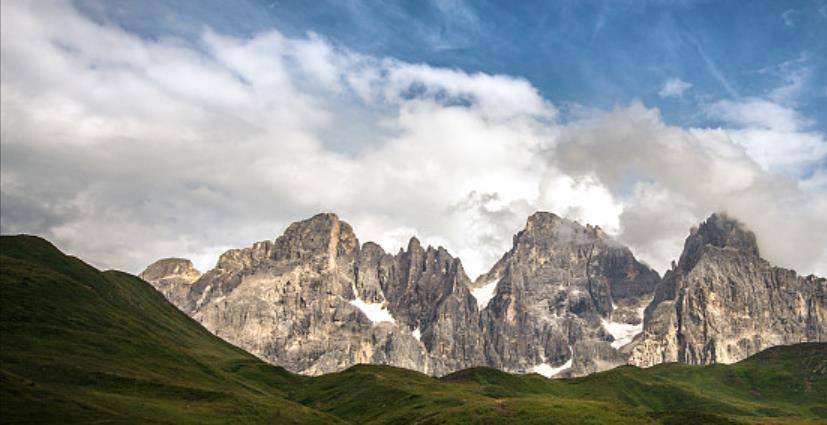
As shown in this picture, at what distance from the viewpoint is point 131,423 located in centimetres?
19850

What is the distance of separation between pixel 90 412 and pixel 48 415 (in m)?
13.6

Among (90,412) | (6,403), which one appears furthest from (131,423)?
(6,403)

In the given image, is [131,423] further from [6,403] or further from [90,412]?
[6,403]

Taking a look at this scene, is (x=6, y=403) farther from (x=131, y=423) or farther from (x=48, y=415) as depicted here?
(x=131, y=423)

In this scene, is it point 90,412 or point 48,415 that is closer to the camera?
point 48,415

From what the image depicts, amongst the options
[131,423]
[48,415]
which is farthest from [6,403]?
[131,423]

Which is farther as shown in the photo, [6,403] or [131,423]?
[131,423]

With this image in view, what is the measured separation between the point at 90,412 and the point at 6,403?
70.4 feet

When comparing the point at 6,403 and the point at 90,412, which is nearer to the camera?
the point at 6,403

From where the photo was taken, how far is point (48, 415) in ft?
612

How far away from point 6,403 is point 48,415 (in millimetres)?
9777

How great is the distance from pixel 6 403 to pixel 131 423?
97.9 feet
